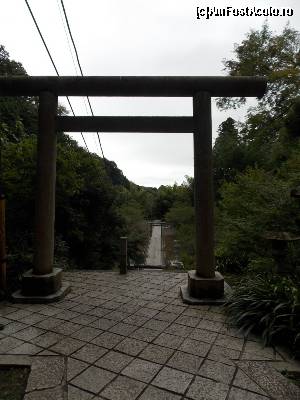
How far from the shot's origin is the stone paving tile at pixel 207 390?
8.70 feet

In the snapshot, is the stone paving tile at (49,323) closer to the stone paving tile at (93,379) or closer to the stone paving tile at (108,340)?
the stone paving tile at (108,340)

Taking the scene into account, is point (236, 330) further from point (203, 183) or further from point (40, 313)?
point (40, 313)

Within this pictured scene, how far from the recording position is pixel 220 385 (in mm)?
2824

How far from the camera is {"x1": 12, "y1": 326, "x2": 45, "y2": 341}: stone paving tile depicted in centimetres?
382

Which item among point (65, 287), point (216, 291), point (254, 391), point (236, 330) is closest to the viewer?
point (254, 391)

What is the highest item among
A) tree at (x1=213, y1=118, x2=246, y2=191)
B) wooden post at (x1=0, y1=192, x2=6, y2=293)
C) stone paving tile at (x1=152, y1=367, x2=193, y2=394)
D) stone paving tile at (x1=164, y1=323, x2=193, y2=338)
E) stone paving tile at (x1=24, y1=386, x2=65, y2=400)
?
tree at (x1=213, y1=118, x2=246, y2=191)

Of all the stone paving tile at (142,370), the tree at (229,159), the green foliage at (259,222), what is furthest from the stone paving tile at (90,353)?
the tree at (229,159)

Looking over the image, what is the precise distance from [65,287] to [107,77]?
169 inches

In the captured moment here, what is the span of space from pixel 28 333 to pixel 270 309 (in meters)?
3.40

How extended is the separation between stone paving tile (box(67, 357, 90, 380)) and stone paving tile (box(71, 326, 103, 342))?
53 cm

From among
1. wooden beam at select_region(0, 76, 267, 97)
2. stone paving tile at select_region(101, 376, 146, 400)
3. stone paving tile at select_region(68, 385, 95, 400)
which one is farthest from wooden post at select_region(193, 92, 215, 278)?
stone paving tile at select_region(68, 385, 95, 400)

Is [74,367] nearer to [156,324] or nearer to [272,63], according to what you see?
[156,324]

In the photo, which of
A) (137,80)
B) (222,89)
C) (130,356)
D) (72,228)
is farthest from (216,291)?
(72,228)

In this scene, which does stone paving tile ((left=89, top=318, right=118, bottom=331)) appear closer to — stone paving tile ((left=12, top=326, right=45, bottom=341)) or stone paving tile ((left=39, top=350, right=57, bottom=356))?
stone paving tile ((left=12, top=326, right=45, bottom=341))
